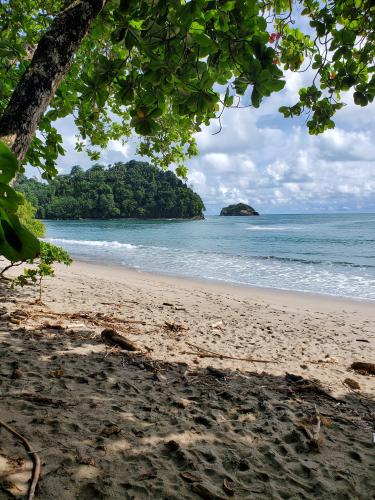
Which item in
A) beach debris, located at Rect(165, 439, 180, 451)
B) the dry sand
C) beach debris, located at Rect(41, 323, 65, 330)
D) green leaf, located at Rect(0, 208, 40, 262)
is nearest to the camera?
green leaf, located at Rect(0, 208, 40, 262)

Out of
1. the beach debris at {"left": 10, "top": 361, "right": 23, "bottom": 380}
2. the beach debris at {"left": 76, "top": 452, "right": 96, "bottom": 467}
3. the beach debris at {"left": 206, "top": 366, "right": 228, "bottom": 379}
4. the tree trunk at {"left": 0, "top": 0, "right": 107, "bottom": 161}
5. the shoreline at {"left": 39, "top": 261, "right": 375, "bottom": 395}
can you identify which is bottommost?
the shoreline at {"left": 39, "top": 261, "right": 375, "bottom": 395}

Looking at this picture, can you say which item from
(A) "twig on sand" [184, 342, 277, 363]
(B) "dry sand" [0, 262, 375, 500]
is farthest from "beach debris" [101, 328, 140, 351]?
→ (A) "twig on sand" [184, 342, 277, 363]

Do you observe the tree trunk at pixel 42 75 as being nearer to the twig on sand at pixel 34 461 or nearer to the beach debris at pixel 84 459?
the twig on sand at pixel 34 461

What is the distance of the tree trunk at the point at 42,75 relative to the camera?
6.64 feet

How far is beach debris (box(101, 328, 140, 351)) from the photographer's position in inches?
170

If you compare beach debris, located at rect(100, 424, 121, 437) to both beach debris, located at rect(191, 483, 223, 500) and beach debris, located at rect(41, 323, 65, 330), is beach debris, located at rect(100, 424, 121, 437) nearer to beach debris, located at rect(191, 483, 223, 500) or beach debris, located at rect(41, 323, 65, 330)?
beach debris, located at rect(191, 483, 223, 500)

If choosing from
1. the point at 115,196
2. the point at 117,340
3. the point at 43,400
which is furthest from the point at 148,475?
the point at 115,196

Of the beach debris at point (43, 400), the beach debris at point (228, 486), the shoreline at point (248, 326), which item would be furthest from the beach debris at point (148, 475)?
the shoreline at point (248, 326)

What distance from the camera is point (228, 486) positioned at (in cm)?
201

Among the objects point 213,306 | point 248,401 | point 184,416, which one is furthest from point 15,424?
point 213,306

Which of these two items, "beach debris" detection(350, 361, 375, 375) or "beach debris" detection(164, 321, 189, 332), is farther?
"beach debris" detection(164, 321, 189, 332)

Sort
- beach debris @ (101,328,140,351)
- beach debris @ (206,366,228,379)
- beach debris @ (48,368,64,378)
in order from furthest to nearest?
beach debris @ (101,328,140,351) → beach debris @ (206,366,228,379) → beach debris @ (48,368,64,378)

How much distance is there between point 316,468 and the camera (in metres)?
2.29

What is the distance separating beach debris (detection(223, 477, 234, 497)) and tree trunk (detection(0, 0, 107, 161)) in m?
2.25
